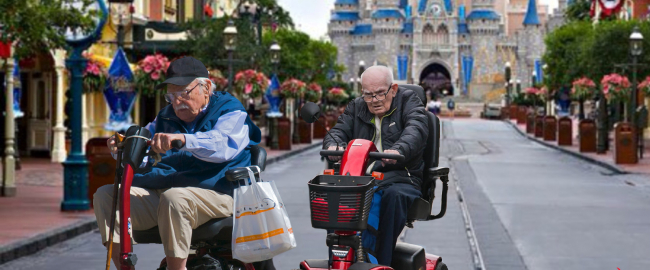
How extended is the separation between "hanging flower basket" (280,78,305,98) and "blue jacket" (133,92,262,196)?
36.9 m

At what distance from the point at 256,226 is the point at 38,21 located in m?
9.62

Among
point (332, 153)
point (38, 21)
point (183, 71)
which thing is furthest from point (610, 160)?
point (183, 71)

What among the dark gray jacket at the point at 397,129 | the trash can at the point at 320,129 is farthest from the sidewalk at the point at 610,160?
the dark gray jacket at the point at 397,129

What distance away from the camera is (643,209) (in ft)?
53.1

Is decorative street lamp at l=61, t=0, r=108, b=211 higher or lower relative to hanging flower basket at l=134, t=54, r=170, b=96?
lower

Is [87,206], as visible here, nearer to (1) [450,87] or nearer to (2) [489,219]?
(2) [489,219]

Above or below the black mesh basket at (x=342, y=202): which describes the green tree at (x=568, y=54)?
above

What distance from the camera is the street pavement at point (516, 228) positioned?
10578 mm

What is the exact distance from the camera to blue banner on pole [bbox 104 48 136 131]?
25328 millimetres

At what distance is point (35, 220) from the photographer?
44.3 feet

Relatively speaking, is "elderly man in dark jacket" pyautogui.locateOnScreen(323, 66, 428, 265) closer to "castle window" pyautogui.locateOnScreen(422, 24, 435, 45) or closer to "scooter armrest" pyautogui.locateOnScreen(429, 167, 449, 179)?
"scooter armrest" pyautogui.locateOnScreen(429, 167, 449, 179)

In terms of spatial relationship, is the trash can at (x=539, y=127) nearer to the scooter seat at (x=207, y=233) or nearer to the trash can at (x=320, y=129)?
the trash can at (x=320, y=129)

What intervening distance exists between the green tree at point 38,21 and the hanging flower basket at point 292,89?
89.7 feet

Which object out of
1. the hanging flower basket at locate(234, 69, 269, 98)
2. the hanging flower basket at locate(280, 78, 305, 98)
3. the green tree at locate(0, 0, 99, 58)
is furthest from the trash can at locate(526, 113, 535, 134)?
the green tree at locate(0, 0, 99, 58)
